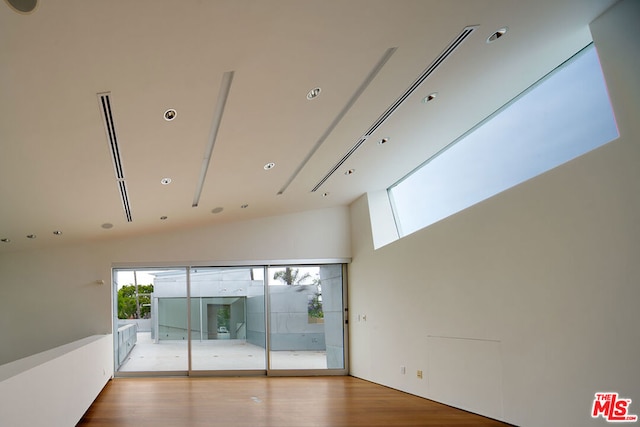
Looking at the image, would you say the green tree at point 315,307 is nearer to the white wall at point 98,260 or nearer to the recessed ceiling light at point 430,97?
the white wall at point 98,260

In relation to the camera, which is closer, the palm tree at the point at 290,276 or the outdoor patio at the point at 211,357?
the outdoor patio at the point at 211,357

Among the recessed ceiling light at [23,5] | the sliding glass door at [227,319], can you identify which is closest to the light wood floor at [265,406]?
the sliding glass door at [227,319]

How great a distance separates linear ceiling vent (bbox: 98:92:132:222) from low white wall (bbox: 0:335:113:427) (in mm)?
2151

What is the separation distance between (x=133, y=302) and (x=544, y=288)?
8416 mm

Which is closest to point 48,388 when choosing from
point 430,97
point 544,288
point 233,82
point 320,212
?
point 233,82

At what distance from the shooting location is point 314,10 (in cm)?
A: 452

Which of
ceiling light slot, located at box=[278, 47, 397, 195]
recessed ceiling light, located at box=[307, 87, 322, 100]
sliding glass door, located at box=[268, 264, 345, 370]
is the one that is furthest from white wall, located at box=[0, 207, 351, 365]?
recessed ceiling light, located at box=[307, 87, 322, 100]

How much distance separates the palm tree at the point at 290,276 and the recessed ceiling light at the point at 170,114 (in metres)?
6.34

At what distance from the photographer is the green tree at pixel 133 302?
11438 mm

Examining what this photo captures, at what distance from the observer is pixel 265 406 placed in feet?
25.6

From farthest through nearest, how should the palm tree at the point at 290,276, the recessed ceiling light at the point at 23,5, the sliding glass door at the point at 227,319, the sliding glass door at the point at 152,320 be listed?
1. the palm tree at the point at 290,276
2. the sliding glass door at the point at 227,319
3. the sliding glass door at the point at 152,320
4. the recessed ceiling light at the point at 23,5

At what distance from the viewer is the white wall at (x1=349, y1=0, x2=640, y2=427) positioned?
185 inches

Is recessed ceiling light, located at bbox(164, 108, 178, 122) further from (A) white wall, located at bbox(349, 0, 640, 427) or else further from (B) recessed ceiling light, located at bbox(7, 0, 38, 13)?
(A) white wall, located at bbox(349, 0, 640, 427)

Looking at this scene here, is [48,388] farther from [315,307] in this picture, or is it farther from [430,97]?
[315,307]
